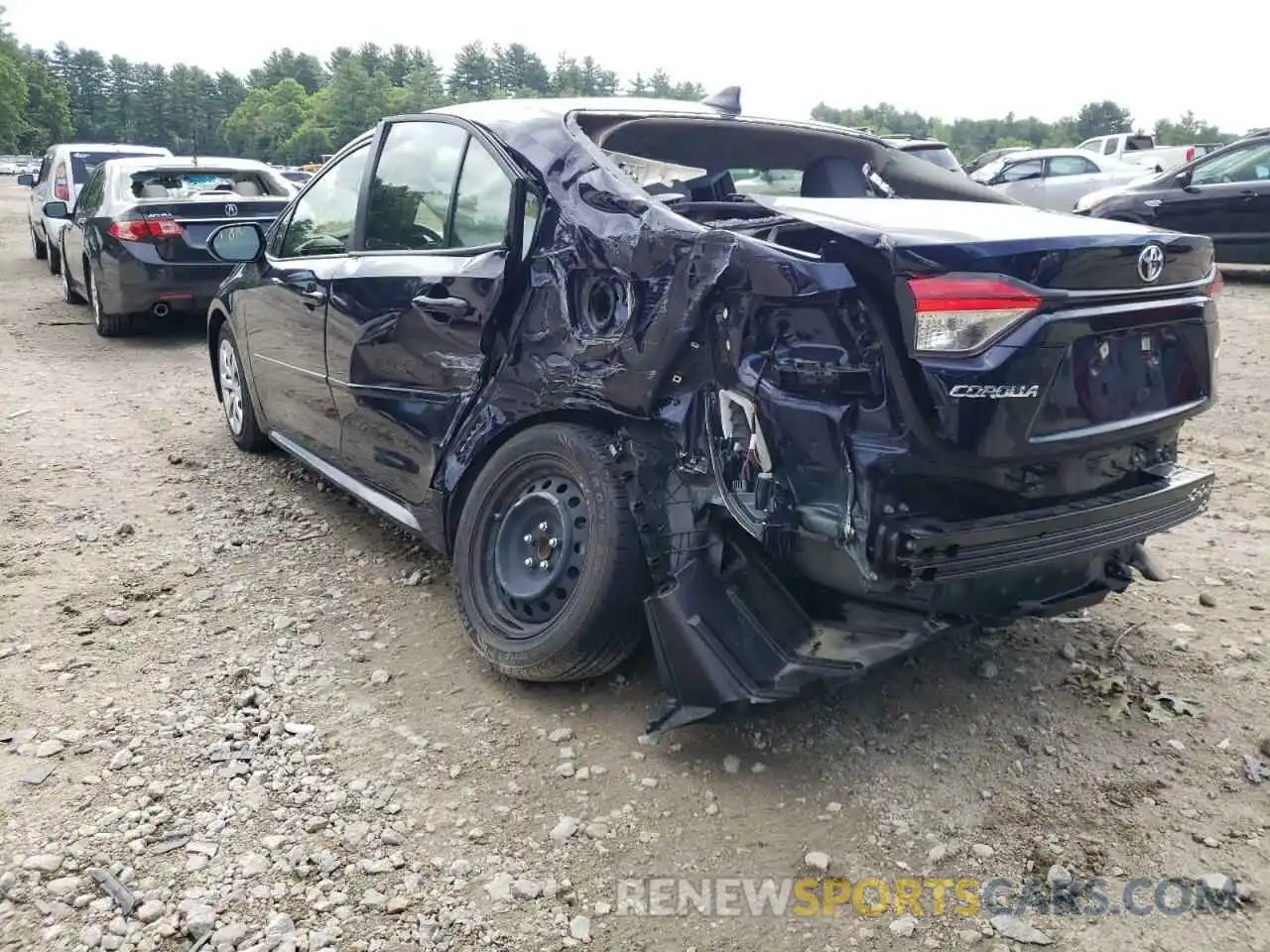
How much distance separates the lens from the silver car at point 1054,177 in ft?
59.6

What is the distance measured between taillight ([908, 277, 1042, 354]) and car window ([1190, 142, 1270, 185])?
1028 centimetres

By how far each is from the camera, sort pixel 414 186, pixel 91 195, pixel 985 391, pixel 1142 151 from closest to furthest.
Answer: pixel 985 391 < pixel 414 186 < pixel 91 195 < pixel 1142 151

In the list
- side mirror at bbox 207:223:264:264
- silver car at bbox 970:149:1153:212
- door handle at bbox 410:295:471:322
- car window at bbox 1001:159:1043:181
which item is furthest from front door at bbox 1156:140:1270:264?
door handle at bbox 410:295:471:322

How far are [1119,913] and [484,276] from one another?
2456 mm

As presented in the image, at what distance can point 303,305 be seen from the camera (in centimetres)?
439

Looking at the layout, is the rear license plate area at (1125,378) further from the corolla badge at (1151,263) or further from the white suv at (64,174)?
the white suv at (64,174)

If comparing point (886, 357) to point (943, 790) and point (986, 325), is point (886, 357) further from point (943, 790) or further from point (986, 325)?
point (943, 790)

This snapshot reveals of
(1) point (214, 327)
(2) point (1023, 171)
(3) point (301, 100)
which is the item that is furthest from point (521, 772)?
(3) point (301, 100)

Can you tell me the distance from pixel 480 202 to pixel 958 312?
5.74 ft

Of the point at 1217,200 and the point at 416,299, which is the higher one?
the point at 1217,200

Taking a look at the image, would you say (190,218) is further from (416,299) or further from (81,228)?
(416,299)

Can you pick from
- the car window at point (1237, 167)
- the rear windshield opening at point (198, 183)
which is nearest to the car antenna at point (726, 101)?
the rear windshield opening at point (198, 183)

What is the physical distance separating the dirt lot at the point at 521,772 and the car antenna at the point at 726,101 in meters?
2.02

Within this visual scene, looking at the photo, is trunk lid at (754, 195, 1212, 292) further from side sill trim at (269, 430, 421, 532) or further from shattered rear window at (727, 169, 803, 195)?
side sill trim at (269, 430, 421, 532)
